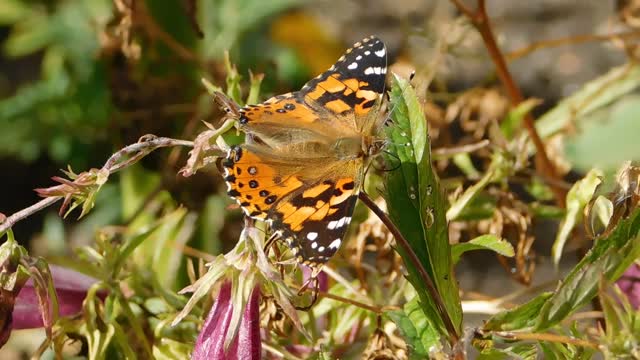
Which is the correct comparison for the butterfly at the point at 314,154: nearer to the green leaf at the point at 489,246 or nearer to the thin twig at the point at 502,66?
the green leaf at the point at 489,246

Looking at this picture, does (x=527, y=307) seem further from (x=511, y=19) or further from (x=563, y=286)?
(x=511, y=19)

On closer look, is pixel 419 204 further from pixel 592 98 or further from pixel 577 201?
pixel 592 98

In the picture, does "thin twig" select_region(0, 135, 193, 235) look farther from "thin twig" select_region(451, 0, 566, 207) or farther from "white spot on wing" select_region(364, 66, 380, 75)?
"thin twig" select_region(451, 0, 566, 207)

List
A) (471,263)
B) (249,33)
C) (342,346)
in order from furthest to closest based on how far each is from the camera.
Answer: (471,263)
(249,33)
(342,346)

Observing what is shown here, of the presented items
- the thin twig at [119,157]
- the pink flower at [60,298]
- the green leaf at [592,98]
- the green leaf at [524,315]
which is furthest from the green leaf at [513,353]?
the green leaf at [592,98]

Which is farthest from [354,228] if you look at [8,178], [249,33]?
[8,178]

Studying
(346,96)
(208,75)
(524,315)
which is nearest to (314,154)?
(346,96)
